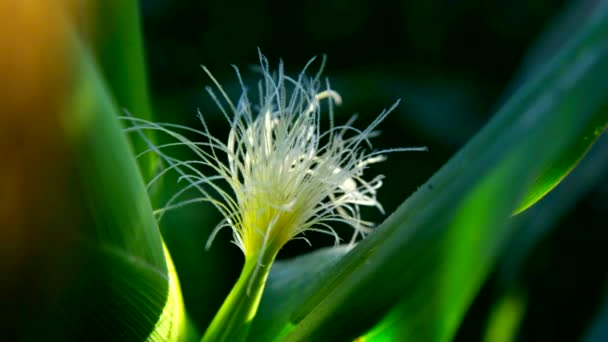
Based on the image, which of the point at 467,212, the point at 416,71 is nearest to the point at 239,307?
the point at 467,212

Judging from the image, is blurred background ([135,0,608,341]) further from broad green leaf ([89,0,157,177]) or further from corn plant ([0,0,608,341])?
corn plant ([0,0,608,341])

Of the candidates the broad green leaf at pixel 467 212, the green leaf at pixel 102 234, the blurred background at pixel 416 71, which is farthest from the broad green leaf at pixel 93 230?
the blurred background at pixel 416 71

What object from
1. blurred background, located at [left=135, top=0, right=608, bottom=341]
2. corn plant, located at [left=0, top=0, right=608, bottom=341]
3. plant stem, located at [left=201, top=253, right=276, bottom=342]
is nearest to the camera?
corn plant, located at [left=0, top=0, right=608, bottom=341]

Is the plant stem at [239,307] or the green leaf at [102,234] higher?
the green leaf at [102,234]

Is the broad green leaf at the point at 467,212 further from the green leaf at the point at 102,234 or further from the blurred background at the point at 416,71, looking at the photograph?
the blurred background at the point at 416,71

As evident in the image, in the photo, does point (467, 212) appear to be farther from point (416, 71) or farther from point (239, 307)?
point (416, 71)

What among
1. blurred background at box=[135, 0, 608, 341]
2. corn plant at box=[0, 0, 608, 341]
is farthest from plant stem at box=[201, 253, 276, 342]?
blurred background at box=[135, 0, 608, 341]

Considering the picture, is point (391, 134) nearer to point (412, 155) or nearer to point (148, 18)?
point (412, 155)
